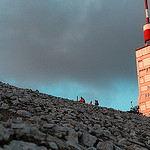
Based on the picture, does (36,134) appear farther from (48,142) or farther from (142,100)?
(142,100)

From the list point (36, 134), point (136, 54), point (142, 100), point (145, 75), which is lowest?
point (36, 134)

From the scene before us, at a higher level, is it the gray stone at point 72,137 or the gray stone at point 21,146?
the gray stone at point 72,137

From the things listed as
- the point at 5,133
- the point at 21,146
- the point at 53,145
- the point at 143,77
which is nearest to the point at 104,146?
the point at 53,145

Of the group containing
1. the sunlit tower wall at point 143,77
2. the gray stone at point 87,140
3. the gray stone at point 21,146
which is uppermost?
the sunlit tower wall at point 143,77

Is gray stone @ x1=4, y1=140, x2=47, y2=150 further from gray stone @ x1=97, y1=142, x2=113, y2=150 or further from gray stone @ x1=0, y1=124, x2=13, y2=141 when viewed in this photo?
gray stone @ x1=97, y1=142, x2=113, y2=150

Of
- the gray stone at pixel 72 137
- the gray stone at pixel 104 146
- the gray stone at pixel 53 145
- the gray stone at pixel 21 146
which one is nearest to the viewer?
the gray stone at pixel 21 146

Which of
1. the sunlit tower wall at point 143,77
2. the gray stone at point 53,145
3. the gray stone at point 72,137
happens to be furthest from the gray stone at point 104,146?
the sunlit tower wall at point 143,77

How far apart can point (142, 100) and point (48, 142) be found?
56.5m

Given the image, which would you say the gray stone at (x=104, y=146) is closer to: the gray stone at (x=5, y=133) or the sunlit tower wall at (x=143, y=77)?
the gray stone at (x=5, y=133)

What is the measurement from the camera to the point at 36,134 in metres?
4.86

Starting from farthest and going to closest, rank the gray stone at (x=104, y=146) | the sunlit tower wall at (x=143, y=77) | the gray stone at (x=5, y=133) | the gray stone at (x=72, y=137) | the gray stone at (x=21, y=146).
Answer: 1. the sunlit tower wall at (x=143, y=77)
2. the gray stone at (x=104, y=146)
3. the gray stone at (x=72, y=137)
4. the gray stone at (x=5, y=133)
5. the gray stone at (x=21, y=146)

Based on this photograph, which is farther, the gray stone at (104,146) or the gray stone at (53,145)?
the gray stone at (104,146)

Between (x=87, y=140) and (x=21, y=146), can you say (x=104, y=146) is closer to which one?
(x=87, y=140)

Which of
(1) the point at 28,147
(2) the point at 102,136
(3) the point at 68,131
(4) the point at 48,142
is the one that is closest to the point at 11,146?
(1) the point at 28,147
